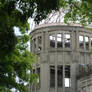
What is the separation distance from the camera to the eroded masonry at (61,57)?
135ft

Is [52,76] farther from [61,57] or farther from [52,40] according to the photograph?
[52,40]

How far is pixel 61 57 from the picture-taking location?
42.5 m

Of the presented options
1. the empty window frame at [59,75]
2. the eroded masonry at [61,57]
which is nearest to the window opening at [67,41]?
the eroded masonry at [61,57]

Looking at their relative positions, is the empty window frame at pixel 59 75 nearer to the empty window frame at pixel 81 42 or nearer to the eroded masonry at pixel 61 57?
the eroded masonry at pixel 61 57

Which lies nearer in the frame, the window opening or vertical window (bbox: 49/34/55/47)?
the window opening

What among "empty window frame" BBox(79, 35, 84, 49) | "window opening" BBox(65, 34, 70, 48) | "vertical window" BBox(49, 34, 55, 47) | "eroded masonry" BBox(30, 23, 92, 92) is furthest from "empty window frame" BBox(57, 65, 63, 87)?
"empty window frame" BBox(79, 35, 84, 49)

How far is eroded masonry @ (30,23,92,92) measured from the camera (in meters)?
41.2

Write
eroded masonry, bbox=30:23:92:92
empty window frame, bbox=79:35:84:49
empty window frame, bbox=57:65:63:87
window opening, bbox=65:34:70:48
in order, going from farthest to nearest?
empty window frame, bbox=79:35:84:49 < window opening, bbox=65:34:70:48 < empty window frame, bbox=57:65:63:87 < eroded masonry, bbox=30:23:92:92

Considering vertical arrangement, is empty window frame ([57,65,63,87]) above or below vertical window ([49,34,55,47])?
below

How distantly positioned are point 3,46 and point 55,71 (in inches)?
1247

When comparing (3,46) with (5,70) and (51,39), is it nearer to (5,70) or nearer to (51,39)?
(5,70)

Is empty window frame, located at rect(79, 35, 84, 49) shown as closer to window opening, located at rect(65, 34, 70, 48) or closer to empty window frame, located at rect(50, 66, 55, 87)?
window opening, located at rect(65, 34, 70, 48)

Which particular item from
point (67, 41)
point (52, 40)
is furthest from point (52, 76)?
point (67, 41)

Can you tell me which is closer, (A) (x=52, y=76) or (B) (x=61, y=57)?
(A) (x=52, y=76)
